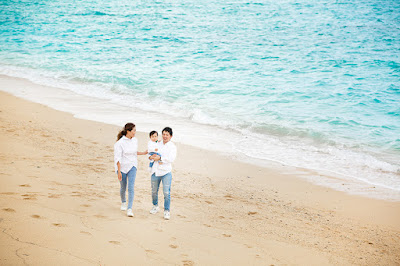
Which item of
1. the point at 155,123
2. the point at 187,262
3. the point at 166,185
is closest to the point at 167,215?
the point at 166,185

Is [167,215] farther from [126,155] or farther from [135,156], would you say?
[126,155]

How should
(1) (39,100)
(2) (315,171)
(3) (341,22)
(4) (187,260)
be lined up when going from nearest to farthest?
(4) (187,260) → (2) (315,171) → (1) (39,100) → (3) (341,22)

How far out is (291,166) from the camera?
10242 mm

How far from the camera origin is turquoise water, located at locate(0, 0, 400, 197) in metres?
12.7

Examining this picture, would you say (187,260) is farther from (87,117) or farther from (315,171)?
(87,117)

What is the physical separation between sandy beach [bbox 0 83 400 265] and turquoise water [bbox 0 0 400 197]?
1.92 metres

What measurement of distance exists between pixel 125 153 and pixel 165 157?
65cm

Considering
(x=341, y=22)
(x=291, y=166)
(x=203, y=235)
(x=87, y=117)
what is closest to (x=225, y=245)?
(x=203, y=235)

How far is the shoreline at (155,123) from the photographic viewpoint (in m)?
9.04

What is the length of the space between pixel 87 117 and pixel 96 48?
16.7m

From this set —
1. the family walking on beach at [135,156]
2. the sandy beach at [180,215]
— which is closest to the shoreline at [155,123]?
the sandy beach at [180,215]

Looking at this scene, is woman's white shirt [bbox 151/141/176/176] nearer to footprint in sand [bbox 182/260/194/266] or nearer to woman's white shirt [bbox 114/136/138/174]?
woman's white shirt [bbox 114/136/138/174]

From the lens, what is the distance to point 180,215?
21.7ft

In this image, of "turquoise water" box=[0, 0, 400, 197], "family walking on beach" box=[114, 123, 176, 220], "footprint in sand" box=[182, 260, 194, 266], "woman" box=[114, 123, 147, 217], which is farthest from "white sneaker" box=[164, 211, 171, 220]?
"turquoise water" box=[0, 0, 400, 197]
